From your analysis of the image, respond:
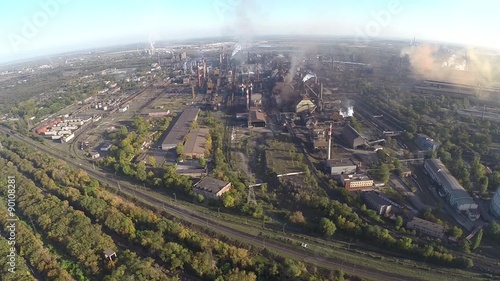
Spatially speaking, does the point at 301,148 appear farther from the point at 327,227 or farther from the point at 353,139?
the point at 327,227

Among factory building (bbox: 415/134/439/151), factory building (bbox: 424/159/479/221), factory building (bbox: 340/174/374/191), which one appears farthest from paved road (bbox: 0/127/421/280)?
factory building (bbox: 415/134/439/151)

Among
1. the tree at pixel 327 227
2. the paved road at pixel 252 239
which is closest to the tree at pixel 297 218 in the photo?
the tree at pixel 327 227

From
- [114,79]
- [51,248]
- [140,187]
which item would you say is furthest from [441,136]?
[114,79]

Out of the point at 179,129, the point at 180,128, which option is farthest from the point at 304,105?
the point at 179,129

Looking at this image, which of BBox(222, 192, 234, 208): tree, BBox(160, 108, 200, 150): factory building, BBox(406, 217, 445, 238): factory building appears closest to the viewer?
BBox(406, 217, 445, 238): factory building

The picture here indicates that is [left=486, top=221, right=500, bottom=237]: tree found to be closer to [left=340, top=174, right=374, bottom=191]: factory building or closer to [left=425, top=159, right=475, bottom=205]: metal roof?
[left=425, top=159, right=475, bottom=205]: metal roof

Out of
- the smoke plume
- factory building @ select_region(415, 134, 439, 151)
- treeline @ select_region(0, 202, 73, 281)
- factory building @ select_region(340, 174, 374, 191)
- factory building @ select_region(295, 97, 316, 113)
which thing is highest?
the smoke plume
